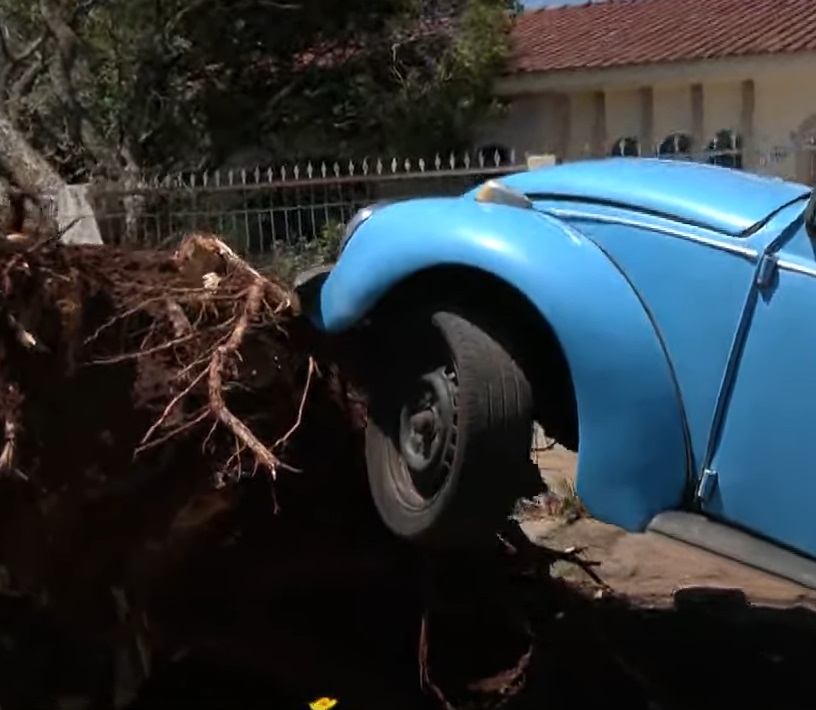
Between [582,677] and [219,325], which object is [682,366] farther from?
[582,677]

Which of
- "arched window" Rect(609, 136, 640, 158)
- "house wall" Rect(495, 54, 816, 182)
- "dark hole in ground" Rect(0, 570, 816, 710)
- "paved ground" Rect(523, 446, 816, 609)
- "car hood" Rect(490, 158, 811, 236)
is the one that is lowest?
"paved ground" Rect(523, 446, 816, 609)

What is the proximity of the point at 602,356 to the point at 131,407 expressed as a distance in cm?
154

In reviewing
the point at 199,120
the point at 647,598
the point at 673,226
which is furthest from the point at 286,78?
the point at 673,226

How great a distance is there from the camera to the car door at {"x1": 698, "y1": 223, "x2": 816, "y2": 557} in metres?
3.29

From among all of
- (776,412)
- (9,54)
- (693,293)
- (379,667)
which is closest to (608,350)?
(693,293)

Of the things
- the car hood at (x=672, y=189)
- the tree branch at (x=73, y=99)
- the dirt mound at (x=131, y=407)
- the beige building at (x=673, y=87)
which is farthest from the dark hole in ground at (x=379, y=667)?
the tree branch at (x=73, y=99)

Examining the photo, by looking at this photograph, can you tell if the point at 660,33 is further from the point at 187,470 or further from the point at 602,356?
the point at 602,356

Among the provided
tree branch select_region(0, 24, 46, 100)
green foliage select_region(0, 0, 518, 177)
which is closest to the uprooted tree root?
green foliage select_region(0, 0, 518, 177)

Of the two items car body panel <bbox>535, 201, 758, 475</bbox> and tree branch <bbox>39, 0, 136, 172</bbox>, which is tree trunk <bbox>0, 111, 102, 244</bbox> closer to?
tree branch <bbox>39, 0, 136, 172</bbox>

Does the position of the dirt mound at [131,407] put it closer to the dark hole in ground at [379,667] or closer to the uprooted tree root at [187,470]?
the uprooted tree root at [187,470]

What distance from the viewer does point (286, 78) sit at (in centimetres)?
1582

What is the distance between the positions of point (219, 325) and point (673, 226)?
4.88ft

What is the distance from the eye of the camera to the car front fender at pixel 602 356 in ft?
11.5

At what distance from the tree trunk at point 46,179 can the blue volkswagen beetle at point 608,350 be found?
5.64 metres
